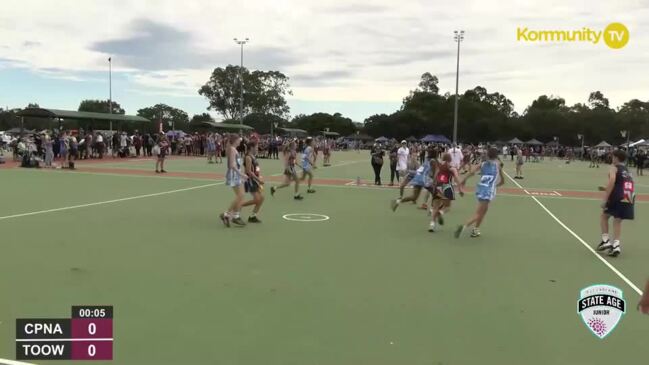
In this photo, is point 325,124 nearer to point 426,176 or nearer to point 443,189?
point 426,176

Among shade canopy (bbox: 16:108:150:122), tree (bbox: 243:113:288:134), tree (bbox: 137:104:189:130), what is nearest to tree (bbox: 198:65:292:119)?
tree (bbox: 243:113:288:134)

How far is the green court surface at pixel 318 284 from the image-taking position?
14.8ft

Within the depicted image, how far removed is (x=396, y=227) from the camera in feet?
34.9

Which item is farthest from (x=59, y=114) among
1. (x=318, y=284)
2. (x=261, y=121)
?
(x=261, y=121)

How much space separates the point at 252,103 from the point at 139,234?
98.5 meters

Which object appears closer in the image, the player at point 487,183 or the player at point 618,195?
the player at point 618,195

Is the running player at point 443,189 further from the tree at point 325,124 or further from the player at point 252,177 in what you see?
the tree at point 325,124

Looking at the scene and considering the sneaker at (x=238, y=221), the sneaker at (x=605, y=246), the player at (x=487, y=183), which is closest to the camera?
the sneaker at (x=605, y=246)

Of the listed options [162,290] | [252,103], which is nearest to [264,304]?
[162,290]

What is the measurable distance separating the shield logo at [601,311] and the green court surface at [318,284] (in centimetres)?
9

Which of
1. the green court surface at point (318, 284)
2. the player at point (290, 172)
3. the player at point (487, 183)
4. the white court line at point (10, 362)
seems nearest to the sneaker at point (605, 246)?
the green court surface at point (318, 284)

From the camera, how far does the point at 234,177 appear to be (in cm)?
1003

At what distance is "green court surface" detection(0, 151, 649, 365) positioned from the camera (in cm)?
452

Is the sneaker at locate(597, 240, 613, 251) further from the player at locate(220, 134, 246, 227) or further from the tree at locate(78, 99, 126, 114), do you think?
the tree at locate(78, 99, 126, 114)
